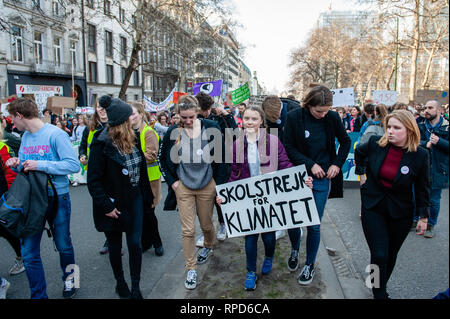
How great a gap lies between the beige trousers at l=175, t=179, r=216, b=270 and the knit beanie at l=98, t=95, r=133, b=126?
914mm

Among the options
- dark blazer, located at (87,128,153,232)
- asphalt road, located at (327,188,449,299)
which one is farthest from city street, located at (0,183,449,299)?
dark blazer, located at (87,128,153,232)

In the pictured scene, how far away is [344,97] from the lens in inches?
395

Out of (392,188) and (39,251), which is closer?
(392,188)

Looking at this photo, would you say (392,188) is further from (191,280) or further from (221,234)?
(221,234)

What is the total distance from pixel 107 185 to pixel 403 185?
2551mm

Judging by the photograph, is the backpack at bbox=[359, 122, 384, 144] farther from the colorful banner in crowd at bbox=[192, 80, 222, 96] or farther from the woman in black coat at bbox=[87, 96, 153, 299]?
the colorful banner in crowd at bbox=[192, 80, 222, 96]

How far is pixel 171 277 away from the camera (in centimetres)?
376

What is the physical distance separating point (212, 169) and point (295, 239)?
47.3 inches

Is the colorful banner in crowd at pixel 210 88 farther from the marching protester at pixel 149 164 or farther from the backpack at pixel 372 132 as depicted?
the backpack at pixel 372 132

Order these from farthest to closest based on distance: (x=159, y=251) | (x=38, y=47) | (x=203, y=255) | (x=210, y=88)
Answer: (x=38, y=47), (x=210, y=88), (x=159, y=251), (x=203, y=255)

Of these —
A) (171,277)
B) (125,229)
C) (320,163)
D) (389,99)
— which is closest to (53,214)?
(125,229)

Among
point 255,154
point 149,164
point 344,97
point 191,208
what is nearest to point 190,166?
point 191,208

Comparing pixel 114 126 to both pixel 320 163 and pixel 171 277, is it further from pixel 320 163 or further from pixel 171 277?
pixel 320 163

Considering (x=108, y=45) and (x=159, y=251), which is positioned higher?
(x=108, y=45)
